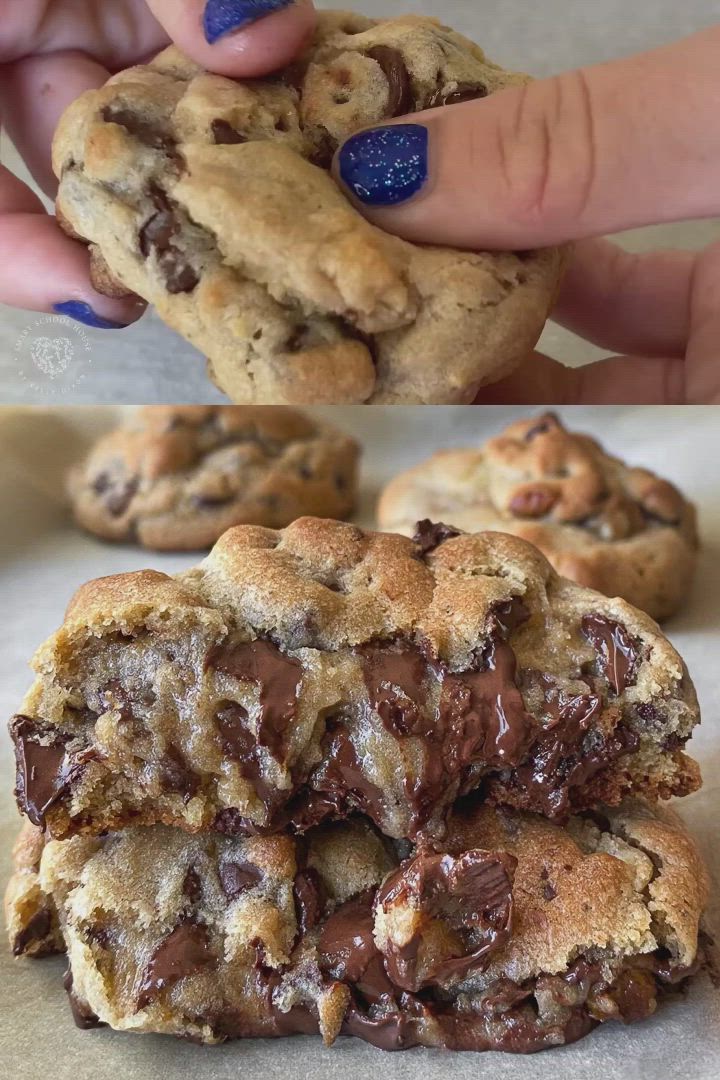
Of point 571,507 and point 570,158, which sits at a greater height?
Answer: point 570,158

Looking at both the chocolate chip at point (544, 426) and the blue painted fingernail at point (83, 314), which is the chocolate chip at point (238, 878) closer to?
the blue painted fingernail at point (83, 314)

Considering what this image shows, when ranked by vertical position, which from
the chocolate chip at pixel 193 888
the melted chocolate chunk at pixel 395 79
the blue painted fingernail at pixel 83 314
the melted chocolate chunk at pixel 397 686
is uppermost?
the melted chocolate chunk at pixel 395 79

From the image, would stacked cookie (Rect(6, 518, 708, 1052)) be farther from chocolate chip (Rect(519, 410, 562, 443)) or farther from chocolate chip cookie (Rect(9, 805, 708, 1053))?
chocolate chip (Rect(519, 410, 562, 443))

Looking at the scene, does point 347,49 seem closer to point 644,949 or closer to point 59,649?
point 59,649

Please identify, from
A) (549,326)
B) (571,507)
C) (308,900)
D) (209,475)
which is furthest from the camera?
(209,475)

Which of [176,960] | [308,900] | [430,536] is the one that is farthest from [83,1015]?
[430,536]

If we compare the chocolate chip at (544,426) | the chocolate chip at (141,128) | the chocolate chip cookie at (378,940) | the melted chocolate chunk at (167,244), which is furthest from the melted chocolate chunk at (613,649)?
the chocolate chip at (544,426)

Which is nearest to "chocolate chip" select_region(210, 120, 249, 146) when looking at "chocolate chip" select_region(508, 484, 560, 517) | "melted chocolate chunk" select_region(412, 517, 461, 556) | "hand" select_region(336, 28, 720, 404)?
"hand" select_region(336, 28, 720, 404)

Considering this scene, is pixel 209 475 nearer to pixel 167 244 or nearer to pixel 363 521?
pixel 363 521
